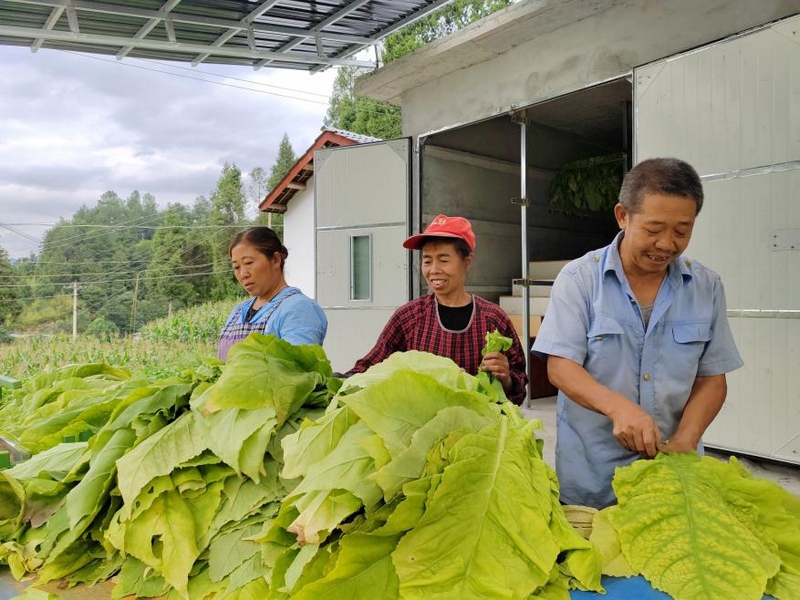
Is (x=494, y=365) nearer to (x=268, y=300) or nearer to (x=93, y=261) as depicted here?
(x=268, y=300)

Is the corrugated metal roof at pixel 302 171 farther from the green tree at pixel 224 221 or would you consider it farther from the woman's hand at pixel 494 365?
Answer: the woman's hand at pixel 494 365

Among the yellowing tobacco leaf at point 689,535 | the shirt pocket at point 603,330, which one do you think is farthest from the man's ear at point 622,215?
the yellowing tobacco leaf at point 689,535

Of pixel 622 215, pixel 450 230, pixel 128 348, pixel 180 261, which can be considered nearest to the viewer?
pixel 622 215

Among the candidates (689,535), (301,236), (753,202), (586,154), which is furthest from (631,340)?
(301,236)

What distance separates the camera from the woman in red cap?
2.90m

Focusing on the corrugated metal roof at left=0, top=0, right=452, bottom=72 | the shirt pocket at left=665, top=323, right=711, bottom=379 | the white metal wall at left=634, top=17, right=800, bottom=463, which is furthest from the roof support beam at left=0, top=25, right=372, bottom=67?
the shirt pocket at left=665, top=323, right=711, bottom=379

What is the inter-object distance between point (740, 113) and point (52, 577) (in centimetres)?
513

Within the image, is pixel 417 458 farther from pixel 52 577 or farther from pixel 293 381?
pixel 52 577

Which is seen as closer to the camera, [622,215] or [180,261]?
[622,215]

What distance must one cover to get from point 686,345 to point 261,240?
1.91m

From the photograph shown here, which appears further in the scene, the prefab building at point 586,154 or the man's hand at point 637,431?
the prefab building at point 586,154

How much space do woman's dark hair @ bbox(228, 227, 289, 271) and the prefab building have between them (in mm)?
3567

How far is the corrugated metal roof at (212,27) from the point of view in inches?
244

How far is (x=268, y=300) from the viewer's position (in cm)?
302
